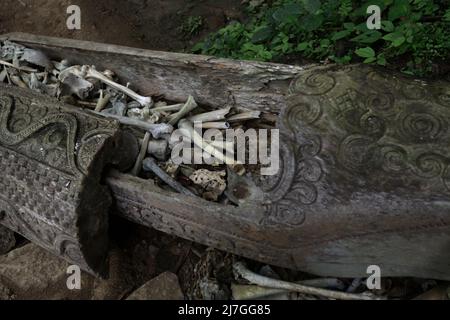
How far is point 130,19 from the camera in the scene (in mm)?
5547

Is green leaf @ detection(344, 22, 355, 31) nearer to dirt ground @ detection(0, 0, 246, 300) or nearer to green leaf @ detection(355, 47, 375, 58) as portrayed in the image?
green leaf @ detection(355, 47, 375, 58)

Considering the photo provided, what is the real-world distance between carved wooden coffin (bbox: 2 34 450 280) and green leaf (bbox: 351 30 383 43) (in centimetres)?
111

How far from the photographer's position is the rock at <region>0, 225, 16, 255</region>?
3.29 metres

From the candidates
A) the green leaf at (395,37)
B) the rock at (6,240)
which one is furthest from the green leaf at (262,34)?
the rock at (6,240)

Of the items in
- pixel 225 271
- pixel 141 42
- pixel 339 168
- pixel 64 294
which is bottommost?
pixel 64 294

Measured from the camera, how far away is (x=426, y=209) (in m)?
1.98

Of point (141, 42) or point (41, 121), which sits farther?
point (141, 42)

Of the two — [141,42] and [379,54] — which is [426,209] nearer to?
[379,54]

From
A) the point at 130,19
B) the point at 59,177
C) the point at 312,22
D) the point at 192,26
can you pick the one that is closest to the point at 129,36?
the point at 130,19

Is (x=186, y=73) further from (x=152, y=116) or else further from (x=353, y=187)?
(x=353, y=187)

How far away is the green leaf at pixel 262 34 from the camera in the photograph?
4.08 m

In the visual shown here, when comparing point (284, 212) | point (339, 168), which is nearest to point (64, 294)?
point (284, 212)

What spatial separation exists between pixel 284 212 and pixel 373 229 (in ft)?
1.37

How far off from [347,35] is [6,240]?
3.01 m
